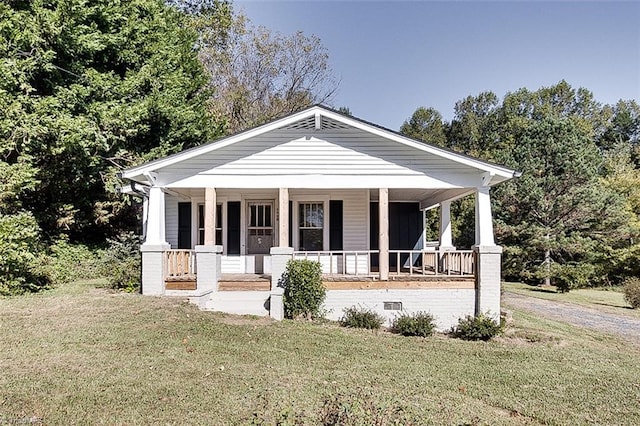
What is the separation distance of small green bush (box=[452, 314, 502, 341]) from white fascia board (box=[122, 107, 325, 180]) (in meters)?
6.06

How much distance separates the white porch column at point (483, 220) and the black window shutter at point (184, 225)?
8666 millimetres

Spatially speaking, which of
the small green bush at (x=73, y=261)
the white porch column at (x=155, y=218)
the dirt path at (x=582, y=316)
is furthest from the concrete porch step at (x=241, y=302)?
the dirt path at (x=582, y=316)

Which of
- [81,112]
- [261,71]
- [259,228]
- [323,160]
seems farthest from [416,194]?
[261,71]

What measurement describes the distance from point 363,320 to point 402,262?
5.66m

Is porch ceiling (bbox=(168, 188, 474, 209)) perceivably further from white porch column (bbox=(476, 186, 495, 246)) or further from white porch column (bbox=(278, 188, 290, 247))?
white porch column (bbox=(278, 188, 290, 247))

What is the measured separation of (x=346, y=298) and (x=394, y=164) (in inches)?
141

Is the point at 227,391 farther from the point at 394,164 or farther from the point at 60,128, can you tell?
the point at 60,128

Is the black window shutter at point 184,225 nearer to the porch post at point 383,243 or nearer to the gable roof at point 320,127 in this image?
the gable roof at point 320,127

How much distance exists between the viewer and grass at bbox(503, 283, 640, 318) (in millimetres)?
16969

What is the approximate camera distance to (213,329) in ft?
27.9

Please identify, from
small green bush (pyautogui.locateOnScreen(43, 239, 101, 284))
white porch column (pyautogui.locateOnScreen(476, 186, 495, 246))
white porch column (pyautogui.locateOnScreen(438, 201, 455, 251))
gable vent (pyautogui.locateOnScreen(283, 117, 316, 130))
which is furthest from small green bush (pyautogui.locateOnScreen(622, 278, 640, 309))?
small green bush (pyautogui.locateOnScreen(43, 239, 101, 284))

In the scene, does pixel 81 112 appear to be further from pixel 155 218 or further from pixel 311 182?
pixel 311 182

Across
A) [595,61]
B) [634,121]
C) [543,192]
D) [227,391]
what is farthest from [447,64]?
[634,121]

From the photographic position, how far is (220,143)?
442 inches
